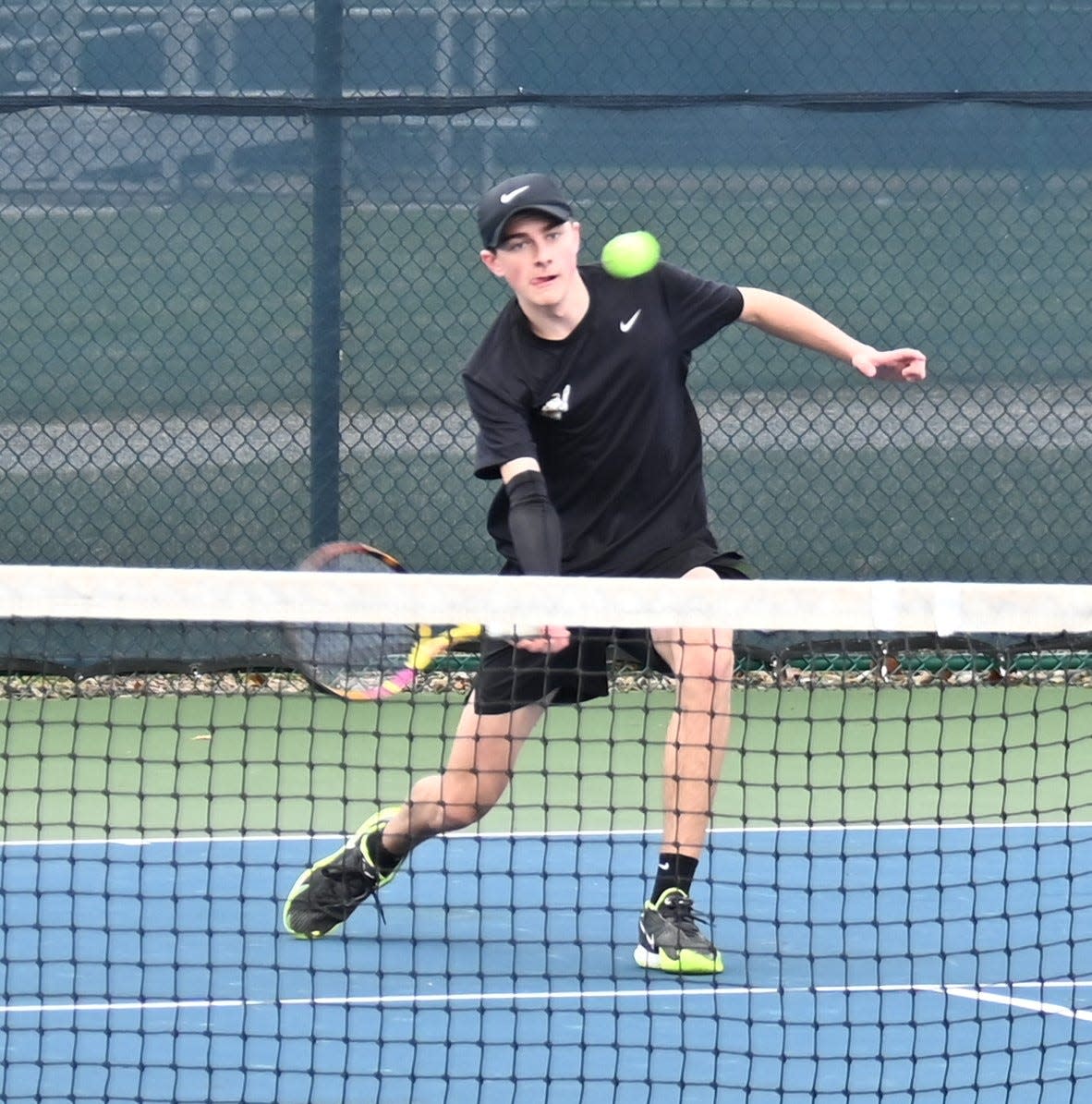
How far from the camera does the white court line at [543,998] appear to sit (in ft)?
12.5

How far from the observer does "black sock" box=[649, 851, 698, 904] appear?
13.4ft

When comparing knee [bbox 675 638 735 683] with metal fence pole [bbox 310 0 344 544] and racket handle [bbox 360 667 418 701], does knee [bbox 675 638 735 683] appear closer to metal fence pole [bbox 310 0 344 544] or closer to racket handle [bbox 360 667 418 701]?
racket handle [bbox 360 667 418 701]

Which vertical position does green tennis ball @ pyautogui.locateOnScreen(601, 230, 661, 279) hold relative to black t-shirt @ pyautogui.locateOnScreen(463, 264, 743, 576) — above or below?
above

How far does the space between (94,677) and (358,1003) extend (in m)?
→ 3.20

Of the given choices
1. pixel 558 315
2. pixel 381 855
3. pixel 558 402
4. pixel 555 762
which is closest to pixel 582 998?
pixel 381 855

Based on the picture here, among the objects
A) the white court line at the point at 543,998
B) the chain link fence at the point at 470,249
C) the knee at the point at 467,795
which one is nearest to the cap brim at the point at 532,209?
the knee at the point at 467,795

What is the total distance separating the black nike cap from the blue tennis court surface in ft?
3.60

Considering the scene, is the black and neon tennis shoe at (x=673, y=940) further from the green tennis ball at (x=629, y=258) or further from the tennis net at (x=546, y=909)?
the green tennis ball at (x=629, y=258)

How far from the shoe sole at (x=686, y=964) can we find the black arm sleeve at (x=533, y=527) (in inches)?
28.6

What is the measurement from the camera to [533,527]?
392cm

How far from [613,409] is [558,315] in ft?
0.69

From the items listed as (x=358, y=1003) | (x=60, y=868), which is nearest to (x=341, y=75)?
(x=60, y=868)

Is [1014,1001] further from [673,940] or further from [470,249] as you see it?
[470,249]

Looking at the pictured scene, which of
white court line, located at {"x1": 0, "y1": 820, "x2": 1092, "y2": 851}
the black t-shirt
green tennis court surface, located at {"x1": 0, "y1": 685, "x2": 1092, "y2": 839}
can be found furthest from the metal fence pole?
the black t-shirt
